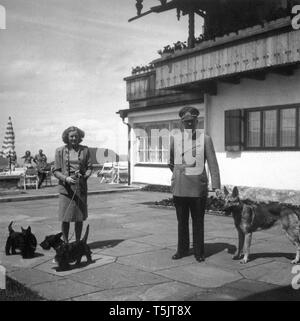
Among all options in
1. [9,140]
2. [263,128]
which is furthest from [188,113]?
[9,140]

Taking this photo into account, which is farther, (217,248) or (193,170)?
(217,248)

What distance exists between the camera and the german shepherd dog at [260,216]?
6168 mm

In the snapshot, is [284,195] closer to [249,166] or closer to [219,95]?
[249,166]

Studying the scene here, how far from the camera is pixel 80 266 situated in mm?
6203

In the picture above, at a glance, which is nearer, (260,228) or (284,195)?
(260,228)

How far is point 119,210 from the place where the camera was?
1246cm

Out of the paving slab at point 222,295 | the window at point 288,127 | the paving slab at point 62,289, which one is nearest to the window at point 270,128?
the window at point 288,127

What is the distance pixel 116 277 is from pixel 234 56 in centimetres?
918

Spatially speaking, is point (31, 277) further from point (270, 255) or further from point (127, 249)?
point (270, 255)

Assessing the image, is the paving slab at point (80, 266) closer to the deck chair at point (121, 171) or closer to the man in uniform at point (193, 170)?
the man in uniform at point (193, 170)

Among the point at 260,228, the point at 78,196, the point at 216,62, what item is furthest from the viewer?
the point at 216,62

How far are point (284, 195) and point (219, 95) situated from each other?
14.5ft

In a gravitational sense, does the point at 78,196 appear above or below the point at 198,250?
above
